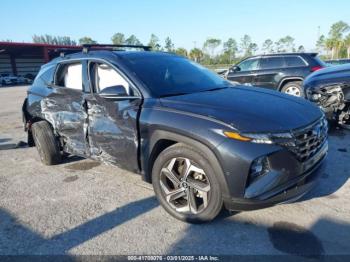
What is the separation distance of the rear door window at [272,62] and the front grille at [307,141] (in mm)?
7274

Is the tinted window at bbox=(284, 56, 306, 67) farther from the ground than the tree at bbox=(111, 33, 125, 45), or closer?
closer

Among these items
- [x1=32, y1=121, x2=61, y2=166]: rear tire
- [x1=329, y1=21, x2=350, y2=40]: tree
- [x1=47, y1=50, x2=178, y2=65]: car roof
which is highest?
[x1=329, y1=21, x2=350, y2=40]: tree

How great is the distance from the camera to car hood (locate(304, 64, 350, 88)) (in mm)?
5703

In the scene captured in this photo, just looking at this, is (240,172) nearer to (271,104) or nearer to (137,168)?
(271,104)

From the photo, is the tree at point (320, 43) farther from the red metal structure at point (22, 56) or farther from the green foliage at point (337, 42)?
the red metal structure at point (22, 56)

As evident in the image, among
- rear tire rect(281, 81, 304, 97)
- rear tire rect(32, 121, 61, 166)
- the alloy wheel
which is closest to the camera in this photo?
the alloy wheel

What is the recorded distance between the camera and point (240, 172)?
268 cm

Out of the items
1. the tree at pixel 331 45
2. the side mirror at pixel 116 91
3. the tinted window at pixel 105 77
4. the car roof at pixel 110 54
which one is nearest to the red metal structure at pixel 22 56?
the car roof at pixel 110 54

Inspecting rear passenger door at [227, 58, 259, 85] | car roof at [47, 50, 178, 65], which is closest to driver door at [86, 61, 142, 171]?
car roof at [47, 50, 178, 65]

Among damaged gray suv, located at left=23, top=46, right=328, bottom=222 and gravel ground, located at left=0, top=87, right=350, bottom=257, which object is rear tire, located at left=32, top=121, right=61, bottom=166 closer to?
damaged gray suv, located at left=23, top=46, right=328, bottom=222

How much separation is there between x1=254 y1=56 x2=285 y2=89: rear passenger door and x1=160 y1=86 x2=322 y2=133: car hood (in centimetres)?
669

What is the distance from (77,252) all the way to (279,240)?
1786mm

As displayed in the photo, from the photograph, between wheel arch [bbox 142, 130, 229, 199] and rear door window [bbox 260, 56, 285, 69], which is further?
rear door window [bbox 260, 56, 285, 69]

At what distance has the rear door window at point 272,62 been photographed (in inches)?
395
